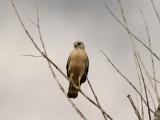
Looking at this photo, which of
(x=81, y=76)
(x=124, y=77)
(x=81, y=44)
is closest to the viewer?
(x=124, y=77)

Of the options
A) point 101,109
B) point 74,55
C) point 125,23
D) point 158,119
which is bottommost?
point 158,119

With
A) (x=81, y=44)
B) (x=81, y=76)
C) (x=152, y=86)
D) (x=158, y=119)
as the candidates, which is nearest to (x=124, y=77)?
(x=152, y=86)

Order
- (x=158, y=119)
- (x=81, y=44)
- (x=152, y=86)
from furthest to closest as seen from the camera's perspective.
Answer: (x=81, y=44), (x=152, y=86), (x=158, y=119)

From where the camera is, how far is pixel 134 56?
→ 405cm

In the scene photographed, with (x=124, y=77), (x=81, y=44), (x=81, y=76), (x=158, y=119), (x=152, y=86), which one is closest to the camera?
(x=158, y=119)

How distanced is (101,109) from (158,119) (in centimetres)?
59

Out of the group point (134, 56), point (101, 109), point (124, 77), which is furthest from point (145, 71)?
point (101, 109)

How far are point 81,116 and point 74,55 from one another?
8.57 m

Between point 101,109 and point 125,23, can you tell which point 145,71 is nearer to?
point 125,23

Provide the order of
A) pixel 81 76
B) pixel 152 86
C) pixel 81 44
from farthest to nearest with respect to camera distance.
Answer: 1. pixel 81 44
2. pixel 81 76
3. pixel 152 86

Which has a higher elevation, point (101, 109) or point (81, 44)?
point (81, 44)

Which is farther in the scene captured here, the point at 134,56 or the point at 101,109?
the point at 134,56

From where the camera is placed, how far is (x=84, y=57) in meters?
11.9

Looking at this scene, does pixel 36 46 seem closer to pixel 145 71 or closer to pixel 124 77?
pixel 124 77
